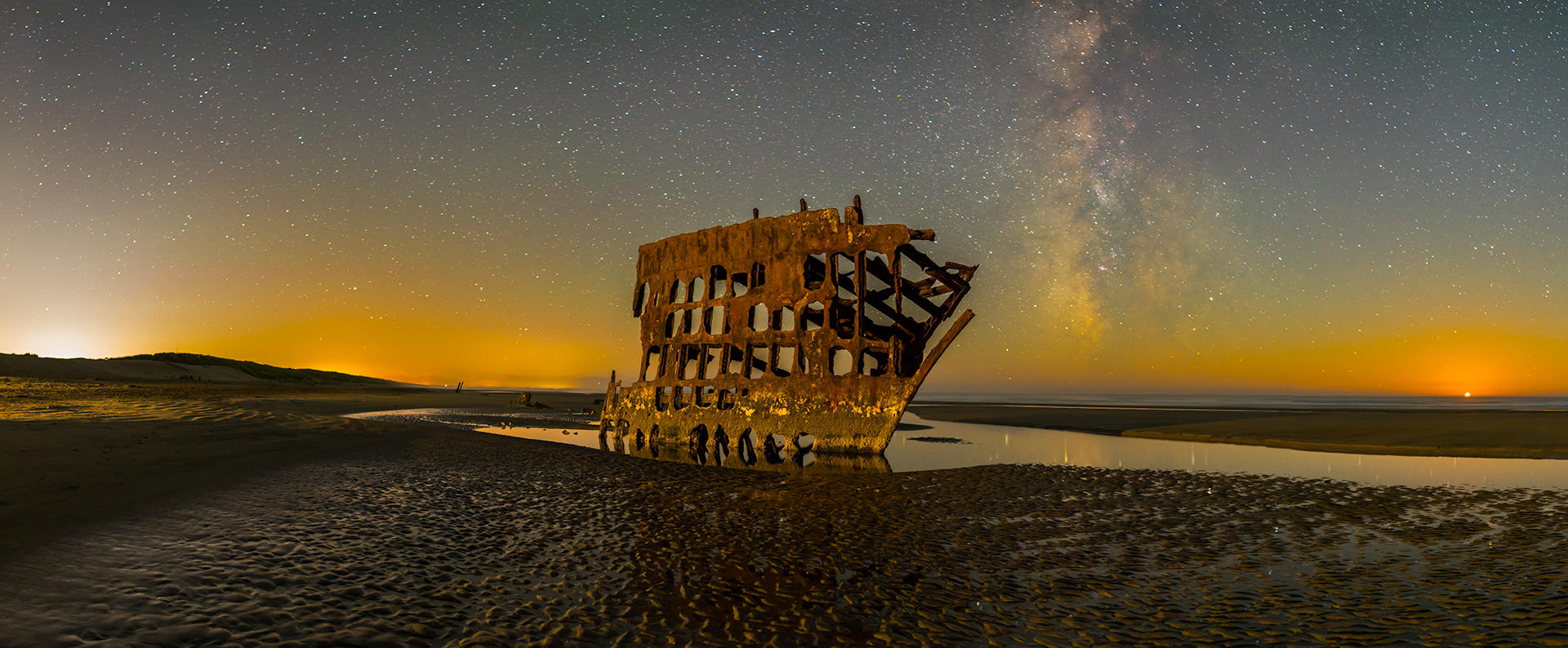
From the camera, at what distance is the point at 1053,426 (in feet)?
78.7

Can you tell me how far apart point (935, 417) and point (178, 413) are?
25.2 metres

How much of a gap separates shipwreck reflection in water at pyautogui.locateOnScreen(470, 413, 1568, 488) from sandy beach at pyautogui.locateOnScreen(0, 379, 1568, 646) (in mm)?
1877

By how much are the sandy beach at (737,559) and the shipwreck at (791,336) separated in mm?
4383

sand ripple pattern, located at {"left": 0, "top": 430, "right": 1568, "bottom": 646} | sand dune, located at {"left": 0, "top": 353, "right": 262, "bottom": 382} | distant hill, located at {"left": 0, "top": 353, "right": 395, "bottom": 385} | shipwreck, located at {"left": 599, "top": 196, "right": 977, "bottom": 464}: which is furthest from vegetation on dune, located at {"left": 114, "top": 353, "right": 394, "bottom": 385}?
sand ripple pattern, located at {"left": 0, "top": 430, "right": 1568, "bottom": 646}

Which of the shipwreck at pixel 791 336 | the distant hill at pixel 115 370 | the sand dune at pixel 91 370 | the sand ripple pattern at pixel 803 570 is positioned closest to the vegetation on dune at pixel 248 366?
the distant hill at pixel 115 370

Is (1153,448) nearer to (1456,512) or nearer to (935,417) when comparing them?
(1456,512)

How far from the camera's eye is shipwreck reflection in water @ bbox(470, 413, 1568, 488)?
10586 millimetres

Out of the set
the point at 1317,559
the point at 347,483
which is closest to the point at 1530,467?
the point at 1317,559

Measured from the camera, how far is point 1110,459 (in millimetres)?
13516

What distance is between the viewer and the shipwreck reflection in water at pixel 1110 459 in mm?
10586

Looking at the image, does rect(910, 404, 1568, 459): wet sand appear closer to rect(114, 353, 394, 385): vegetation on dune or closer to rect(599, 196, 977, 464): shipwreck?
rect(599, 196, 977, 464): shipwreck

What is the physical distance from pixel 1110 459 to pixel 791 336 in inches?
262

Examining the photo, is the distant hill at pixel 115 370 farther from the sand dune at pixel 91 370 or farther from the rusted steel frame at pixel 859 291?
the rusted steel frame at pixel 859 291

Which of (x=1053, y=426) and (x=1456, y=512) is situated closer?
(x=1456, y=512)
